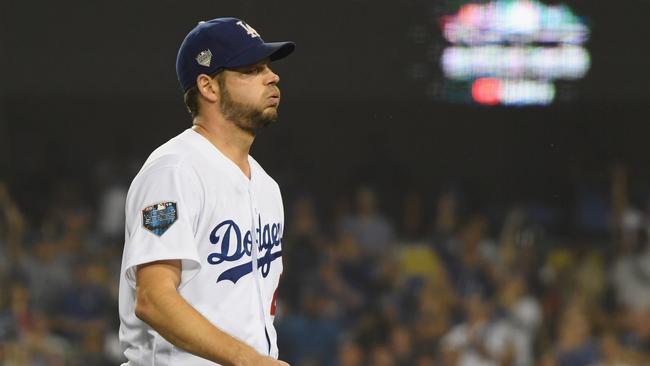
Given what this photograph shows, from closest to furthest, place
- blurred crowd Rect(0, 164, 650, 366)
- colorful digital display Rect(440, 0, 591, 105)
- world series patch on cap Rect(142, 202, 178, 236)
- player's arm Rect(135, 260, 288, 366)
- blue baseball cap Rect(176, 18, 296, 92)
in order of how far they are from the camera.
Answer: player's arm Rect(135, 260, 288, 366)
world series patch on cap Rect(142, 202, 178, 236)
blue baseball cap Rect(176, 18, 296, 92)
colorful digital display Rect(440, 0, 591, 105)
blurred crowd Rect(0, 164, 650, 366)

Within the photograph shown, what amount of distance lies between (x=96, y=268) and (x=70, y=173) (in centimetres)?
46

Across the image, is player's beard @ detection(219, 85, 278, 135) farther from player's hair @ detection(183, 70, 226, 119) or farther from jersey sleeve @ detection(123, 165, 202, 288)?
jersey sleeve @ detection(123, 165, 202, 288)

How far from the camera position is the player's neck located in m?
2.01

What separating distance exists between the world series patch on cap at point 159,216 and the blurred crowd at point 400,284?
9.23ft

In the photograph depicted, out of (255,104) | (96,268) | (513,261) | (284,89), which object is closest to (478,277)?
(513,261)

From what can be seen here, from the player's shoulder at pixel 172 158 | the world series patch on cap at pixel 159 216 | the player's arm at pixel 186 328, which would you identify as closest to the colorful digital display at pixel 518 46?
the player's shoulder at pixel 172 158

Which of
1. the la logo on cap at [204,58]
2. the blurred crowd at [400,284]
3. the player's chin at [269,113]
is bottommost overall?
the blurred crowd at [400,284]

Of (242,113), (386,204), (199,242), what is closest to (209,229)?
(199,242)

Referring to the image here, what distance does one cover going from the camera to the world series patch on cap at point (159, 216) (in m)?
1.75

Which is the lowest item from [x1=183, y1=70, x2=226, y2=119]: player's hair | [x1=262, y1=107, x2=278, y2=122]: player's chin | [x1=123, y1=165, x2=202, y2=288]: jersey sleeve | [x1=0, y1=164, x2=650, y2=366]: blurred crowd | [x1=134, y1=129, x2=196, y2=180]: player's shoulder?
[x1=0, y1=164, x2=650, y2=366]: blurred crowd

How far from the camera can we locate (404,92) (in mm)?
4332

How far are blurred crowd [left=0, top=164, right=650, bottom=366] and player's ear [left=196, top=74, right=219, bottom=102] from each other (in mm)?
2613

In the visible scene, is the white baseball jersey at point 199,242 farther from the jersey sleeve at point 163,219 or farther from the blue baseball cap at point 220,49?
the blue baseball cap at point 220,49

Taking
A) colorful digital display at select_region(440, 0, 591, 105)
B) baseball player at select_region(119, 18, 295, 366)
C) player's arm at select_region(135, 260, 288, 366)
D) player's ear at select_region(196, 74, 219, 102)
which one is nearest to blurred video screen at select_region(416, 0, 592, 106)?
colorful digital display at select_region(440, 0, 591, 105)
